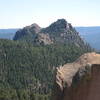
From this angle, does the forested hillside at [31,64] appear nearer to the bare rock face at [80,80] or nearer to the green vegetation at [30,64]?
the green vegetation at [30,64]

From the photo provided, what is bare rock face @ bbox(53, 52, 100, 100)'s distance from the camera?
55.7ft

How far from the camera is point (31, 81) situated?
154375 mm

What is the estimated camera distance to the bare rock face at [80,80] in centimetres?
1697

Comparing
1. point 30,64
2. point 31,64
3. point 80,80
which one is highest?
point 80,80

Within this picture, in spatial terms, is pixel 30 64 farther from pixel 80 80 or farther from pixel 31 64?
pixel 80 80

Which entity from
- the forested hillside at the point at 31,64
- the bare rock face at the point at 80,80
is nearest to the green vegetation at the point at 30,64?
the forested hillside at the point at 31,64

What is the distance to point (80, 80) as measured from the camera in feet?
57.1

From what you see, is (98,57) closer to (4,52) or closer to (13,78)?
(13,78)

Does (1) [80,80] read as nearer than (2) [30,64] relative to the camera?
Yes

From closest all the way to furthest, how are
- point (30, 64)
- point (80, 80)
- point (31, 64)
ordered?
point (80, 80)
point (30, 64)
point (31, 64)

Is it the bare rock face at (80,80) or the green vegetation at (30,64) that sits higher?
the bare rock face at (80,80)

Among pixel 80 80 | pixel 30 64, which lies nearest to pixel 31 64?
pixel 30 64

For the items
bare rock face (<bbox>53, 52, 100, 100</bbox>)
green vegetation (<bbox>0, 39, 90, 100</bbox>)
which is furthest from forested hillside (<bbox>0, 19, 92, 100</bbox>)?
bare rock face (<bbox>53, 52, 100, 100</bbox>)

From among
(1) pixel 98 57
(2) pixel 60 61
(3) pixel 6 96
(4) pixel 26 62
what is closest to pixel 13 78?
(4) pixel 26 62
